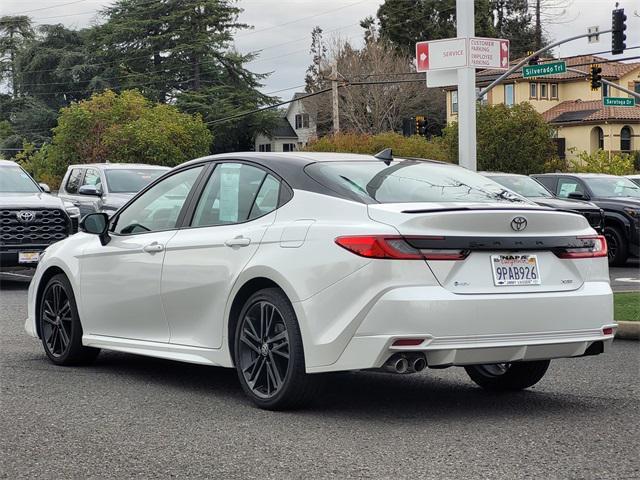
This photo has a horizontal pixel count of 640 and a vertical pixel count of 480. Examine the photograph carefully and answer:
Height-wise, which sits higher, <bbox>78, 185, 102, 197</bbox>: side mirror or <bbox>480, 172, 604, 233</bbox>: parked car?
<bbox>78, 185, 102, 197</bbox>: side mirror

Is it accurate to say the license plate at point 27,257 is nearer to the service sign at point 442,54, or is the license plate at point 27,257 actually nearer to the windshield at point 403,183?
the service sign at point 442,54

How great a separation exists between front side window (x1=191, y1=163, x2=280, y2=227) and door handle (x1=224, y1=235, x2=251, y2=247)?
193 millimetres

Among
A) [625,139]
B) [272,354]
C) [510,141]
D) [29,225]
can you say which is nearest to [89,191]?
[29,225]

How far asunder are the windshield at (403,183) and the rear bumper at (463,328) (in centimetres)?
78

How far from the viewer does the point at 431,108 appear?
7988cm

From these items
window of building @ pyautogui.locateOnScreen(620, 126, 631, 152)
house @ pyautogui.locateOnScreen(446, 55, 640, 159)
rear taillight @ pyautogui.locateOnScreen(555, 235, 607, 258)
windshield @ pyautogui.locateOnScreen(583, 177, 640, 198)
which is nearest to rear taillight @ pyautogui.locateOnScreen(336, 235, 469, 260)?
rear taillight @ pyautogui.locateOnScreen(555, 235, 607, 258)

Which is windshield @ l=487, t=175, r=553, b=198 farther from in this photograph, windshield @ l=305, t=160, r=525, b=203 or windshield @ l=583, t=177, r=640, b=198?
windshield @ l=305, t=160, r=525, b=203

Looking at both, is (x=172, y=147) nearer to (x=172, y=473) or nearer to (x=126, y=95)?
(x=126, y=95)

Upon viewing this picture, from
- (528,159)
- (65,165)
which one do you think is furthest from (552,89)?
(65,165)

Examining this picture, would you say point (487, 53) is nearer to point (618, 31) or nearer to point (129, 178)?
point (129, 178)

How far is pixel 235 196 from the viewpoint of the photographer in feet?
24.5

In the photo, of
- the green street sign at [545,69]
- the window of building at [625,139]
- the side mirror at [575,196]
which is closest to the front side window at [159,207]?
the side mirror at [575,196]

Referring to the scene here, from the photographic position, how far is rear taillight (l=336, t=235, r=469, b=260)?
6.23 meters

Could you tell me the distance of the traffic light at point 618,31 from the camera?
3488 cm
